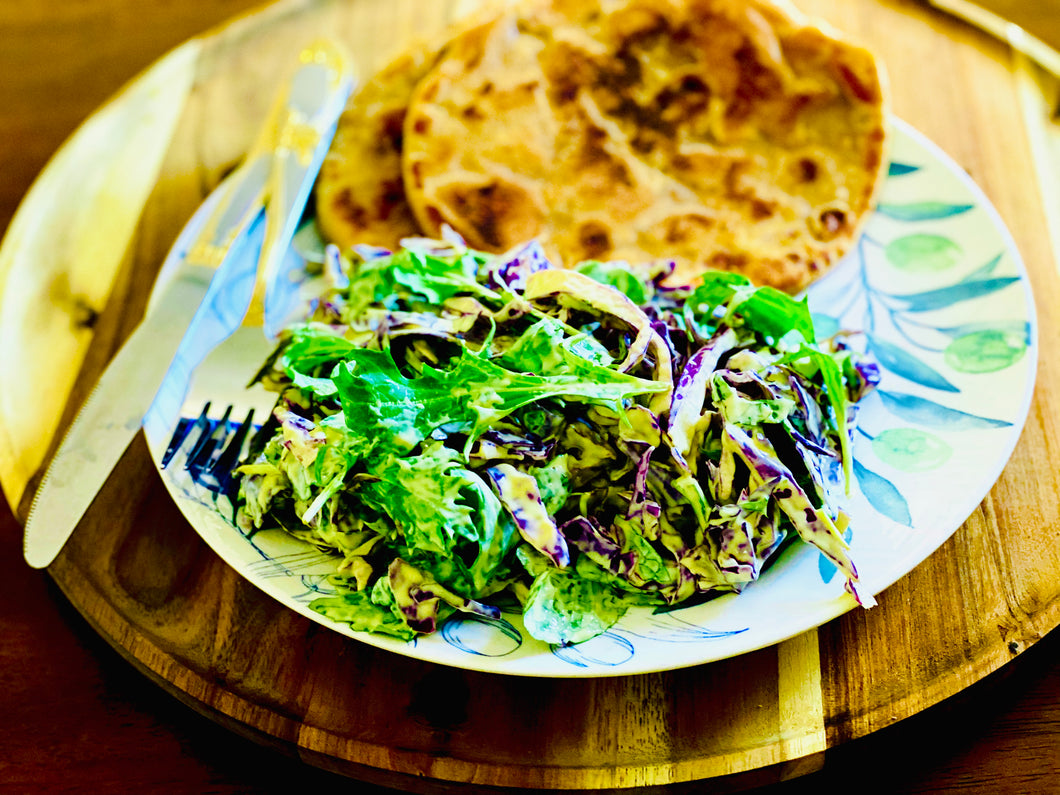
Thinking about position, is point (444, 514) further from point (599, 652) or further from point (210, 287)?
point (210, 287)

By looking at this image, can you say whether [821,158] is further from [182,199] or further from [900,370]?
[182,199]

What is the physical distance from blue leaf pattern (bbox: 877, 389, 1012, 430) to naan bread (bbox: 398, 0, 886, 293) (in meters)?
0.39

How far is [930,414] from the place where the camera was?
1.82m

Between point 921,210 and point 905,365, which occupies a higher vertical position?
point 921,210

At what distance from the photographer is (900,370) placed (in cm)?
192

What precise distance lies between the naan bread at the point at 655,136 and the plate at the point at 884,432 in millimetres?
117

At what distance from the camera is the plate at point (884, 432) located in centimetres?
148

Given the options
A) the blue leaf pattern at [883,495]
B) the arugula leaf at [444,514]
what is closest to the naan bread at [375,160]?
the arugula leaf at [444,514]

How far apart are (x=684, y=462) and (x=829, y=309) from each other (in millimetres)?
730

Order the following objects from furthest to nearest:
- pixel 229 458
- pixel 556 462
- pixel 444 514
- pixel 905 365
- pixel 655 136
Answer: pixel 655 136, pixel 905 365, pixel 229 458, pixel 556 462, pixel 444 514

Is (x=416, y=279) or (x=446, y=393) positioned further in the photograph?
(x=416, y=279)

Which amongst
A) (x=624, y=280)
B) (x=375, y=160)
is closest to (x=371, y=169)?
(x=375, y=160)

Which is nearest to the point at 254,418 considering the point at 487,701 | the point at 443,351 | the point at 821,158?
the point at 443,351

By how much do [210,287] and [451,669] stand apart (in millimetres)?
998
